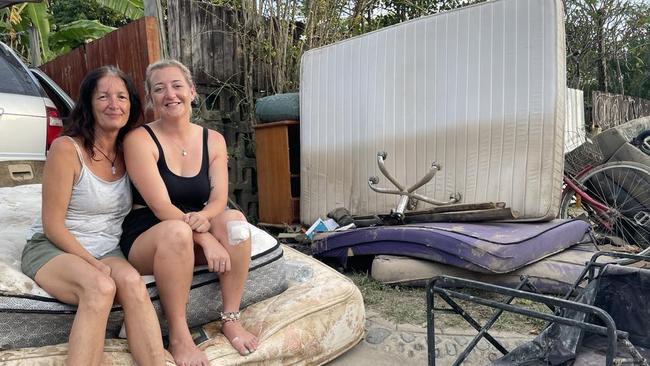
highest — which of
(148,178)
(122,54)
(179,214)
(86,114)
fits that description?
(122,54)

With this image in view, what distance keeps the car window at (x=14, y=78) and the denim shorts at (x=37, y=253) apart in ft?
5.08

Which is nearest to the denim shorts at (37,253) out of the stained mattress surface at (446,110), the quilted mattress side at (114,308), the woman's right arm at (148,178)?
the quilted mattress side at (114,308)

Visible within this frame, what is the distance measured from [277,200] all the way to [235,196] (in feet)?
1.67

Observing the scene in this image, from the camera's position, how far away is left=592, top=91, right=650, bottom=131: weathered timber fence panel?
7170mm

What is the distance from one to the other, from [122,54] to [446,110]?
2.30 m

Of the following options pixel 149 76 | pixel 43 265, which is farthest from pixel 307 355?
pixel 149 76

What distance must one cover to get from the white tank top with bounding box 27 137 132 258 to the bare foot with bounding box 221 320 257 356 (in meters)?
0.53

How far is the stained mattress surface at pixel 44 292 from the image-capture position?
1611 mm

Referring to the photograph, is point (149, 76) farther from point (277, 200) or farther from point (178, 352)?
point (277, 200)

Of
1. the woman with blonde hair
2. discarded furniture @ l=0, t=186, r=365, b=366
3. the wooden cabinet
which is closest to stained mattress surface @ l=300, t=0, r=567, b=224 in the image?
the wooden cabinet

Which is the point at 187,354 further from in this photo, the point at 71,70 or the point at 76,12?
the point at 76,12

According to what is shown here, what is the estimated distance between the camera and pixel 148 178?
1.87 meters

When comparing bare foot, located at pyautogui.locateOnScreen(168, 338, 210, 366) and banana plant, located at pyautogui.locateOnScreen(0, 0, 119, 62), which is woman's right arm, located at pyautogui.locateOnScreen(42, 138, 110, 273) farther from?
banana plant, located at pyautogui.locateOnScreen(0, 0, 119, 62)

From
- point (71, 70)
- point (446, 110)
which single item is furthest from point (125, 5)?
point (446, 110)
